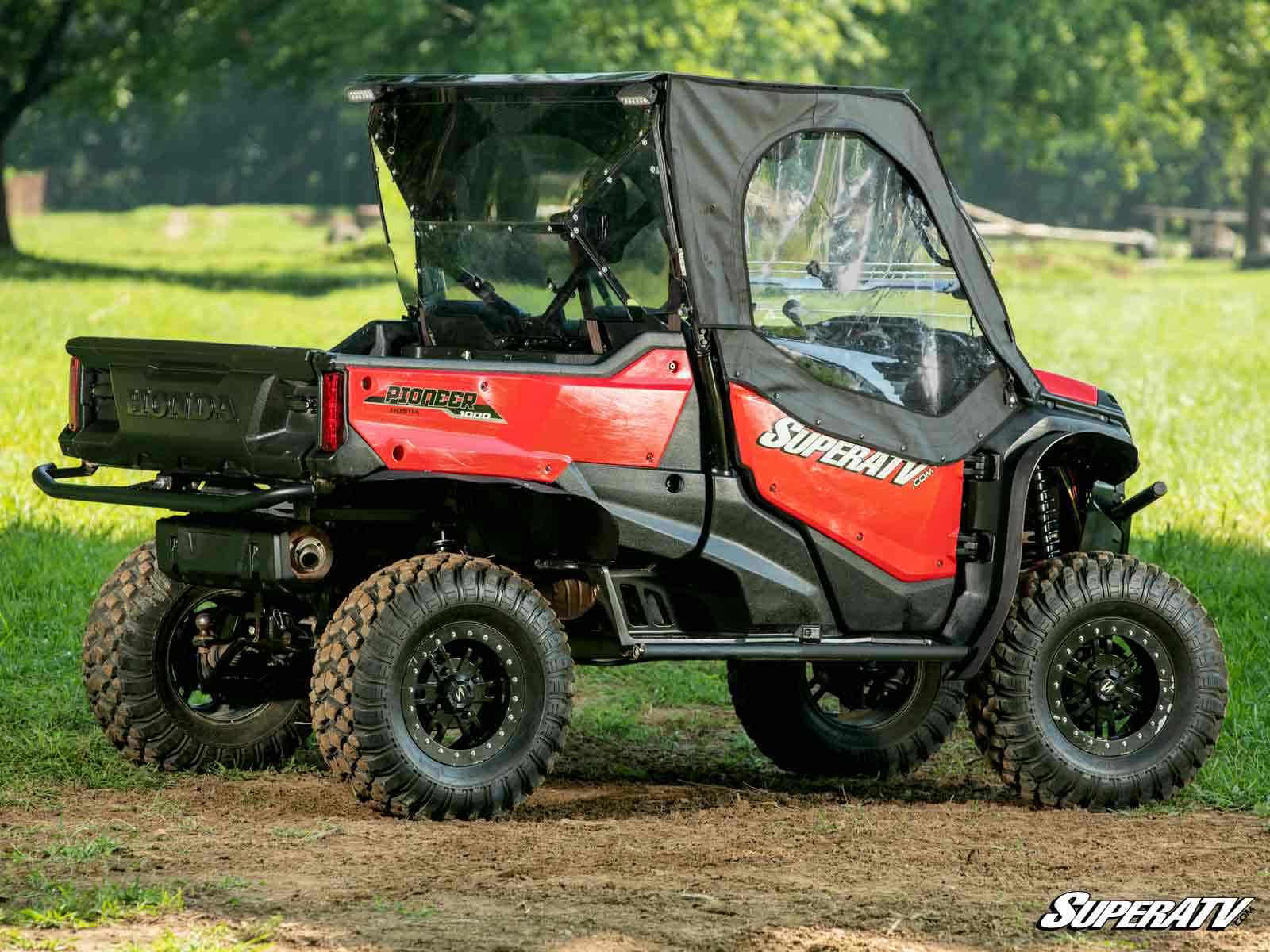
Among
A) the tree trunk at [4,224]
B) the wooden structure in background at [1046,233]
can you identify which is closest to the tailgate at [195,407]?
the wooden structure in background at [1046,233]

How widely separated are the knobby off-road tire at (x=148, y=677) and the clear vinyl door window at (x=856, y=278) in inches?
83.0

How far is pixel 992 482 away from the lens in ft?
23.5

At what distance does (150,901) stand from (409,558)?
1.54 m

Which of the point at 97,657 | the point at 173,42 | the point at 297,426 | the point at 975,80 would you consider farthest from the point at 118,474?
the point at 975,80

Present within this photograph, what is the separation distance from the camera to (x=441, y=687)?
6.53 m

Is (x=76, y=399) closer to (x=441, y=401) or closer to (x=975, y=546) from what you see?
(x=441, y=401)

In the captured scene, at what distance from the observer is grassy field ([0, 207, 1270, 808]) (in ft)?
26.8

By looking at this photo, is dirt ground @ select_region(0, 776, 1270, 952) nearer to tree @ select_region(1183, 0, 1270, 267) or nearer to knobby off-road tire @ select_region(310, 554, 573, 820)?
knobby off-road tire @ select_region(310, 554, 573, 820)

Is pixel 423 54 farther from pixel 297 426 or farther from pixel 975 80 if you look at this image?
pixel 297 426

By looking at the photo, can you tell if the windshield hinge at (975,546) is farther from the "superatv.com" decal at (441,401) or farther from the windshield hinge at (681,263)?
the "superatv.com" decal at (441,401)

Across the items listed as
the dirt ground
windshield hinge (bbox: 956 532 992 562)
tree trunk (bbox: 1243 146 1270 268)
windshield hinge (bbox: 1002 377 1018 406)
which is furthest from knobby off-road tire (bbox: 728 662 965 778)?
tree trunk (bbox: 1243 146 1270 268)

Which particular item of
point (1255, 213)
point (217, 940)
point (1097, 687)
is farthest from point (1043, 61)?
point (217, 940)

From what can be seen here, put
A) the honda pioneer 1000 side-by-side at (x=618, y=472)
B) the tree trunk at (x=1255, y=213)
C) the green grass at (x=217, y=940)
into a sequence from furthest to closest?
the tree trunk at (x=1255, y=213), the honda pioneer 1000 side-by-side at (x=618, y=472), the green grass at (x=217, y=940)

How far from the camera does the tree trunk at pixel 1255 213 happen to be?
53375 millimetres
